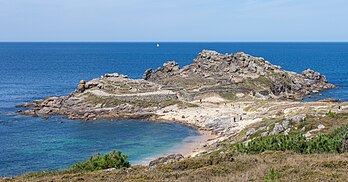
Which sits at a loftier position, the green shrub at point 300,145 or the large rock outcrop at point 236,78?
the green shrub at point 300,145

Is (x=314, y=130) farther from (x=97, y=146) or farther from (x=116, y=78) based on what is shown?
(x=116, y=78)

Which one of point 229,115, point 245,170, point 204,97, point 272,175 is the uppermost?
point 272,175

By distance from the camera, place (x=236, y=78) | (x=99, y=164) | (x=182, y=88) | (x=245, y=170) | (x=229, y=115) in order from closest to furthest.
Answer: (x=245, y=170), (x=99, y=164), (x=229, y=115), (x=182, y=88), (x=236, y=78)

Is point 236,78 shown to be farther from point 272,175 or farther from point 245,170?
point 272,175

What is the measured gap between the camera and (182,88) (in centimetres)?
9394

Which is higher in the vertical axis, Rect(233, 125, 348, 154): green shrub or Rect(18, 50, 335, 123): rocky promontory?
Rect(233, 125, 348, 154): green shrub

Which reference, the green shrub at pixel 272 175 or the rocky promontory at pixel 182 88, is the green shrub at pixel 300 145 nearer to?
the green shrub at pixel 272 175

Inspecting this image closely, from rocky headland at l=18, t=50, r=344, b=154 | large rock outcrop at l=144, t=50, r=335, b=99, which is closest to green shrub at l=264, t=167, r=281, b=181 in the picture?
rocky headland at l=18, t=50, r=344, b=154

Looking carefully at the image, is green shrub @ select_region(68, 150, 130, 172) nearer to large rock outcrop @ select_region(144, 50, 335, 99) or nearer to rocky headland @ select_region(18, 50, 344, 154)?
rocky headland @ select_region(18, 50, 344, 154)

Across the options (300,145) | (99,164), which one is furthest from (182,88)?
(99,164)

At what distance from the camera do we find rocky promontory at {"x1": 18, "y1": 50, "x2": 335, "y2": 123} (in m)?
81.4

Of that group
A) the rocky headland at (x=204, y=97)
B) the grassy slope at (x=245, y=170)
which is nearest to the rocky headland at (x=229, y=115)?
Answer: the grassy slope at (x=245, y=170)

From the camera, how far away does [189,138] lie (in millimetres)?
60906

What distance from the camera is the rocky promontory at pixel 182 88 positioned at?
8144 cm
